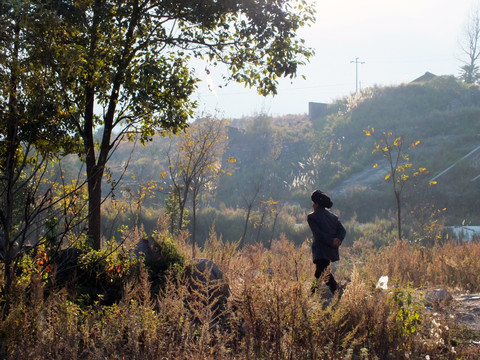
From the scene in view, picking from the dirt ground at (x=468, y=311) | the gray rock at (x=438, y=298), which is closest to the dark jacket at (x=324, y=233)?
the gray rock at (x=438, y=298)

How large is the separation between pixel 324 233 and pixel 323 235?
0.14 ft

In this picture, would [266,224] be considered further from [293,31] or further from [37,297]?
[37,297]

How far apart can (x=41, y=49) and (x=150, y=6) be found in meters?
3.74

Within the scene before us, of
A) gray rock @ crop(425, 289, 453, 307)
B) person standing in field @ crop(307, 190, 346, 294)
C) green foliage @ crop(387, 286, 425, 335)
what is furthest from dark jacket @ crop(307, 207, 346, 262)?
green foliage @ crop(387, 286, 425, 335)

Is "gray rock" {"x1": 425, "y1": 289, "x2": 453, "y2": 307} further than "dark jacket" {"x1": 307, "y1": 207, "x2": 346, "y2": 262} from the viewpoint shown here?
No

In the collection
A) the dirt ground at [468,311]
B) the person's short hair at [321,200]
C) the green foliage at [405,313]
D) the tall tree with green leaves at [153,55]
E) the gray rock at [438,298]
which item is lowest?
the dirt ground at [468,311]

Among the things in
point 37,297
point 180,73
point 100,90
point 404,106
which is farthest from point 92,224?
point 404,106

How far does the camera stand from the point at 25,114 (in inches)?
199

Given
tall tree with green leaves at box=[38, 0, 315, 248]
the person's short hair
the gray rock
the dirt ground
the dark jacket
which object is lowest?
the dirt ground

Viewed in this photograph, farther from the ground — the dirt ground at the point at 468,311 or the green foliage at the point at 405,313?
the green foliage at the point at 405,313

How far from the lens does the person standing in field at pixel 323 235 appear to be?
759 cm

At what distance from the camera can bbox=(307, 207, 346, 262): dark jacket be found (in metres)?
7.59

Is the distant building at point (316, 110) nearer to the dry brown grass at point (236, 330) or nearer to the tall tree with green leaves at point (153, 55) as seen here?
the tall tree with green leaves at point (153, 55)

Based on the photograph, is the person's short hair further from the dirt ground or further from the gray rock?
the dirt ground
